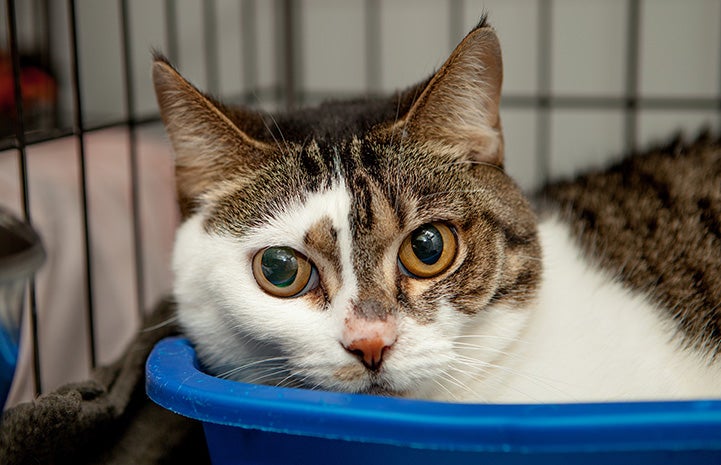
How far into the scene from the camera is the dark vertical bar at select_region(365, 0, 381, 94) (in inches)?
96.9

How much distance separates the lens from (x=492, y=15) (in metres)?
2.30

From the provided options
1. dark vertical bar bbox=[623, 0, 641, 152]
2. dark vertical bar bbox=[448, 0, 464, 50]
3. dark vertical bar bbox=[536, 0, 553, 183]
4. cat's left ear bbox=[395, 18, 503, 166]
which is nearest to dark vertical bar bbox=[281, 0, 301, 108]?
dark vertical bar bbox=[448, 0, 464, 50]

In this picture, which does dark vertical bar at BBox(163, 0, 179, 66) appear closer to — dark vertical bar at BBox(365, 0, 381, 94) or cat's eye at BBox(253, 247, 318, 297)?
dark vertical bar at BBox(365, 0, 381, 94)

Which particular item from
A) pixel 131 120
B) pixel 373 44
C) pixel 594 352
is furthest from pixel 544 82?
pixel 594 352

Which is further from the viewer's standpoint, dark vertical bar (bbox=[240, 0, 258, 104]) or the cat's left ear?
dark vertical bar (bbox=[240, 0, 258, 104])

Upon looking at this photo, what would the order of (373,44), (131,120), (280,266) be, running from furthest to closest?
(373,44), (131,120), (280,266)

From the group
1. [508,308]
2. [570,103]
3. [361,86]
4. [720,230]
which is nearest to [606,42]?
[570,103]

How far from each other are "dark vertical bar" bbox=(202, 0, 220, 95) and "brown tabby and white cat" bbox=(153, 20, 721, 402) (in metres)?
1.46

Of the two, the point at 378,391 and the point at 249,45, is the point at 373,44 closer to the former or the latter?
the point at 249,45

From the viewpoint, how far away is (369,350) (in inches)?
32.4

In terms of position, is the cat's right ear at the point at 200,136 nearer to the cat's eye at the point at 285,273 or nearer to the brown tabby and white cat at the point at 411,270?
the brown tabby and white cat at the point at 411,270

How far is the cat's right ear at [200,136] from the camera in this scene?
0.99m

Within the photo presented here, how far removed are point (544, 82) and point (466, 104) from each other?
1.46 metres

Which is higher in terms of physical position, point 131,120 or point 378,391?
point 131,120
